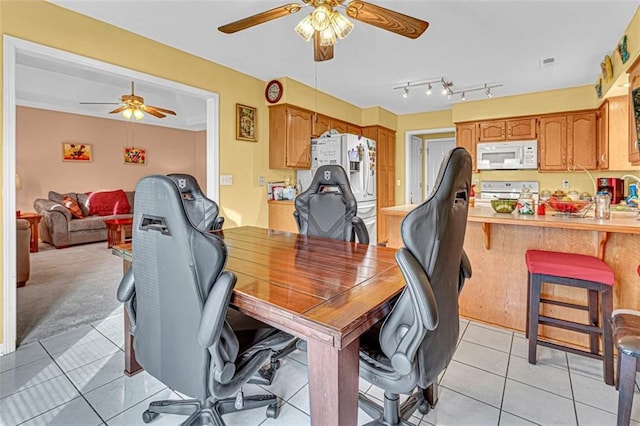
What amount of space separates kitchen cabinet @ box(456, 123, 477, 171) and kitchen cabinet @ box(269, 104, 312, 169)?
2506 mm

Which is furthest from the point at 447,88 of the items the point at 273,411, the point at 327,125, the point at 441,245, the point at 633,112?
the point at 273,411

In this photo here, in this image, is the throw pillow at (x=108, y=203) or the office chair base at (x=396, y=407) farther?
the throw pillow at (x=108, y=203)

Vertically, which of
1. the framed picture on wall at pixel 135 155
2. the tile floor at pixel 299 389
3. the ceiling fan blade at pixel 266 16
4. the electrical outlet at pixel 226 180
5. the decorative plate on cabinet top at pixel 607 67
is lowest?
the tile floor at pixel 299 389

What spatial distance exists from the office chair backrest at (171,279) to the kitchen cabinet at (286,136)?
3.05 m

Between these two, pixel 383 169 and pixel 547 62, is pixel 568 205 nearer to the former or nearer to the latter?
pixel 547 62

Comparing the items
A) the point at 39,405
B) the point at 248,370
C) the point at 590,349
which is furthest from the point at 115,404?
the point at 590,349

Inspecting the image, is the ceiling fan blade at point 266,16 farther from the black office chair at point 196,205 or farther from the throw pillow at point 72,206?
the throw pillow at point 72,206

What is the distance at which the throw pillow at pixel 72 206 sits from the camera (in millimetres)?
5689

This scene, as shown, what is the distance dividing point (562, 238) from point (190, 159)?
7.97 metres

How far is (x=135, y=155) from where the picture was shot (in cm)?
716

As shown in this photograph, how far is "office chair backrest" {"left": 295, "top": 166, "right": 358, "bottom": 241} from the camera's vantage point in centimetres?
240

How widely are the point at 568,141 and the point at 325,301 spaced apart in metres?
4.83

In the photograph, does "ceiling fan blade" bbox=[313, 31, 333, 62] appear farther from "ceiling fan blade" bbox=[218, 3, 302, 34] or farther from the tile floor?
the tile floor

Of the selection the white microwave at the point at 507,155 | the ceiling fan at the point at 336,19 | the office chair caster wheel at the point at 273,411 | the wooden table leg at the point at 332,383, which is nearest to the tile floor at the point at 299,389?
the office chair caster wheel at the point at 273,411
